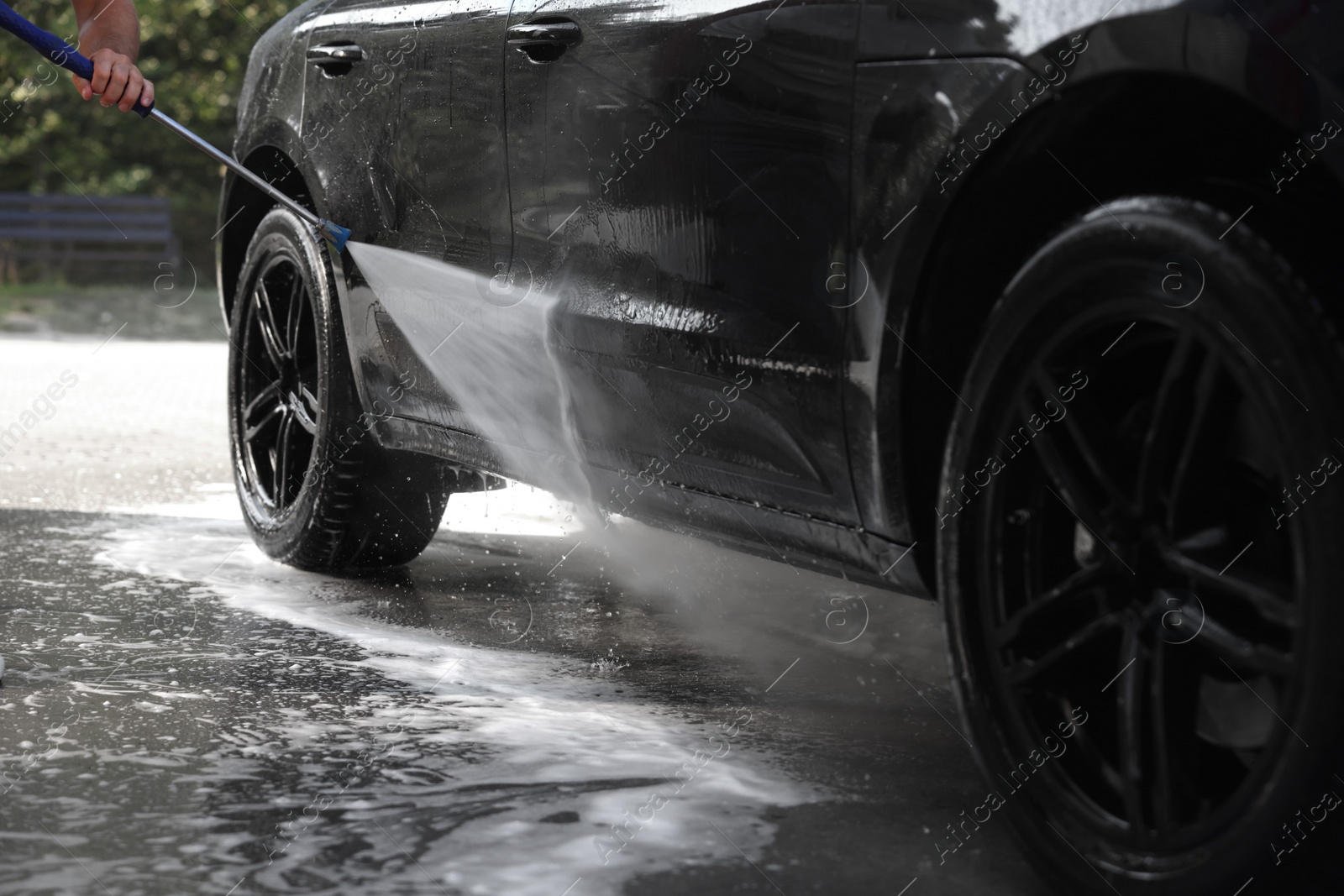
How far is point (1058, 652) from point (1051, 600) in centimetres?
7

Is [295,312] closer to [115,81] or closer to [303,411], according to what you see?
[303,411]

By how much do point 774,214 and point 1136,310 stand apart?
26.6 inches

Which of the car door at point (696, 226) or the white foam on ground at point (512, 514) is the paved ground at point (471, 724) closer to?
the white foam on ground at point (512, 514)

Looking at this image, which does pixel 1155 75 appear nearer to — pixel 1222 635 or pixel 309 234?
pixel 1222 635

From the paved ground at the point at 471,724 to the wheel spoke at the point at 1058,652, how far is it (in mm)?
297

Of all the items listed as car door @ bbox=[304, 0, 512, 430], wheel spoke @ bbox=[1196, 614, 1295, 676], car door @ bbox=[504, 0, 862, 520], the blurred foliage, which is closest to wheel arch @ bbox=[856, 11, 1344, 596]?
car door @ bbox=[504, 0, 862, 520]

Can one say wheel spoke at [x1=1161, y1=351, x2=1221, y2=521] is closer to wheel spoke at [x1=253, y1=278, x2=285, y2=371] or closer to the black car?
the black car

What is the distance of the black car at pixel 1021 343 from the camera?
178 centimetres

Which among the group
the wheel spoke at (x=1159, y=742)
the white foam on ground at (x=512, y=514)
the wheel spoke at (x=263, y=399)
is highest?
the wheel spoke at (x=263, y=399)

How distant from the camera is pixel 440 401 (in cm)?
362

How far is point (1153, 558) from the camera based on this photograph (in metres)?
1.96

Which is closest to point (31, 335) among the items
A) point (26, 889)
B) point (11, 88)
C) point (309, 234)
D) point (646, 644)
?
point (11, 88)

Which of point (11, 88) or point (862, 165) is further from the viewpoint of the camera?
point (11, 88)

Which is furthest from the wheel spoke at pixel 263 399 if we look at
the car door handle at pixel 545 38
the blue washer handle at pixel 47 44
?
the car door handle at pixel 545 38
